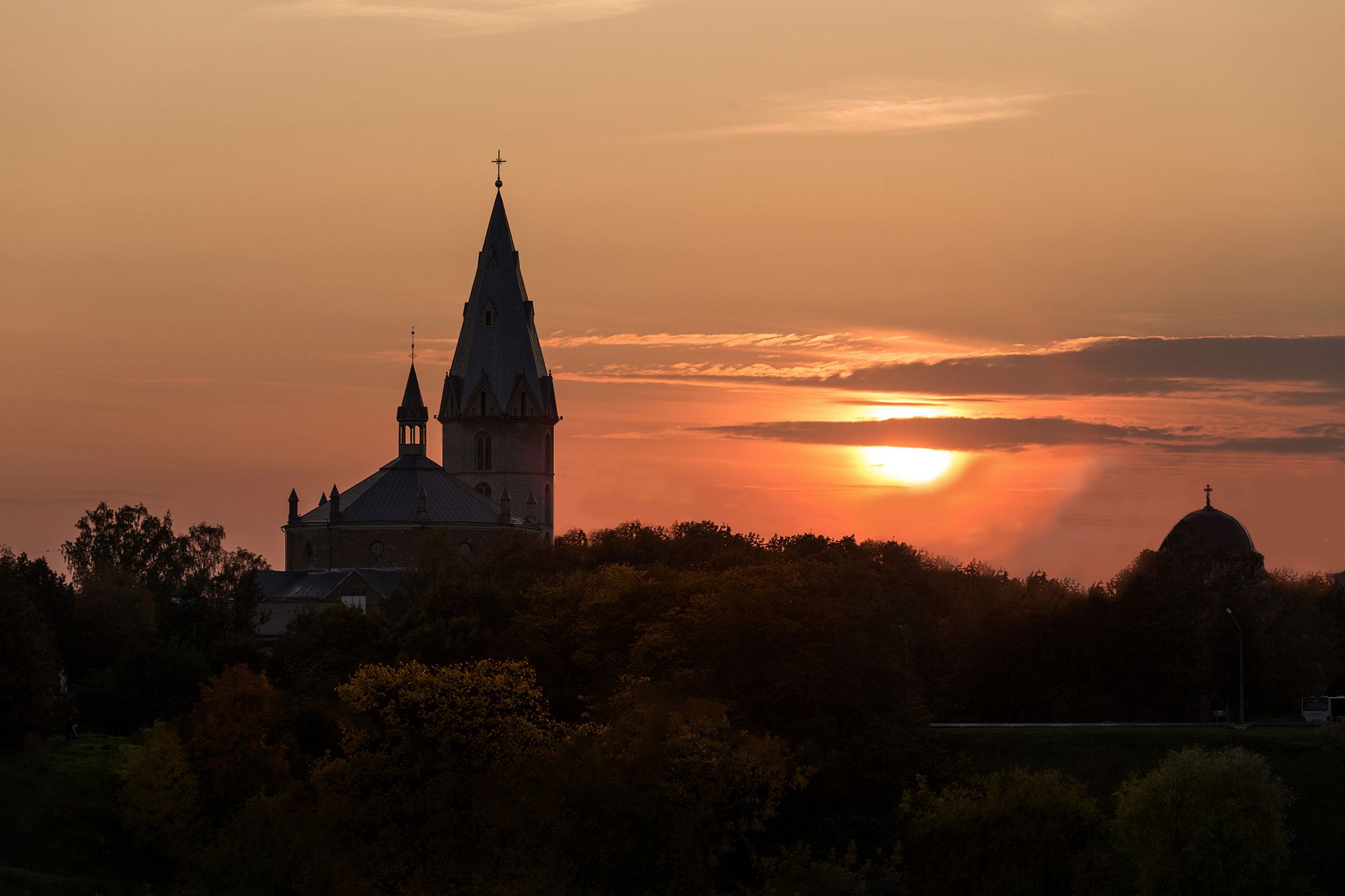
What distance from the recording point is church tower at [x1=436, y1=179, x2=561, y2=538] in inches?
6294

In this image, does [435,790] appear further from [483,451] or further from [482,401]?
[483,451]

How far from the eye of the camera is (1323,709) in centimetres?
8250

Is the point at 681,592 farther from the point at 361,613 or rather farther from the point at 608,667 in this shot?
the point at 361,613

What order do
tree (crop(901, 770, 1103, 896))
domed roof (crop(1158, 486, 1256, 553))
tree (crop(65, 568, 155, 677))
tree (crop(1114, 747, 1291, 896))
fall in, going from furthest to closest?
domed roof (crop(1158, 486, 1256, 553))
tree (crop(65, 568, 155, 677))
tree (crop(901, 770, 1103, 896))
tree (crop(1114, 747, 1291, 896))

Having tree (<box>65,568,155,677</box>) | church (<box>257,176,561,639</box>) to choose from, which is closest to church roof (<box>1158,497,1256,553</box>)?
church (<box>257,176,561,639</box>)

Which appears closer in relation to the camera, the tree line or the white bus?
the tree line

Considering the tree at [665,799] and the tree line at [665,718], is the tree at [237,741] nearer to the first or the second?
the tree line at [665,718]

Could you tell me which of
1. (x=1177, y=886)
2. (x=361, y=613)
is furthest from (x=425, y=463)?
(x=1177, y=886)

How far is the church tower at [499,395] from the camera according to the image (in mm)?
159875

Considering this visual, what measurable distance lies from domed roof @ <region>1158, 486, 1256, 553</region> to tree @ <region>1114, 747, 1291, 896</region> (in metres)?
65.5

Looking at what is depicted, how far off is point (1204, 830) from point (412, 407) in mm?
106157

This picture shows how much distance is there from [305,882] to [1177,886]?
88.1 feet

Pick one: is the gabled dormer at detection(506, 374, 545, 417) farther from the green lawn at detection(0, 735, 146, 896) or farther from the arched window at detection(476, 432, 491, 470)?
the green lawn at detection(0, 735, 146, 896)

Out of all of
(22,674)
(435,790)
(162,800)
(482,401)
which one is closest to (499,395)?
(482,401)
